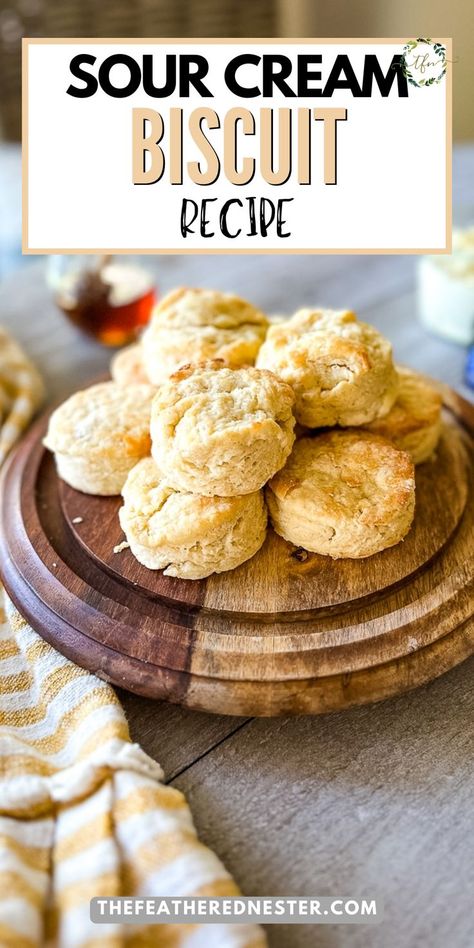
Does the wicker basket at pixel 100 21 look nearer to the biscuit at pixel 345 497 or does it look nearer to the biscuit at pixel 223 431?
the biscuit at pixel 223 431

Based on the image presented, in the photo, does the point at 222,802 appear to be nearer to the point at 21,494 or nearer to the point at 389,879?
the point at 389,879

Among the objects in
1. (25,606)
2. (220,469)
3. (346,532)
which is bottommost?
(25,606)

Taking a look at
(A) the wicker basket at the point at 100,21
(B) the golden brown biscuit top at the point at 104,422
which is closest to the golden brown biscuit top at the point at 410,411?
(B) the golden brown biscuit top at the point at 104,422

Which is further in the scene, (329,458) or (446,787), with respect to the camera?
(329,458)

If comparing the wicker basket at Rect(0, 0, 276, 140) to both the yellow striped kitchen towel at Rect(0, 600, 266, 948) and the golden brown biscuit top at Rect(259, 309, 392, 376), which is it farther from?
the yellow striped kitchen towel at Rect(0, 600, 266, 948)

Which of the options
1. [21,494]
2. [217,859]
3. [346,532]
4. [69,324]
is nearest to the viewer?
[217,859]

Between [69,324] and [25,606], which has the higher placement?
[69,324]

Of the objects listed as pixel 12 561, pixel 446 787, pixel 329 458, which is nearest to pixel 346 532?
pixel 329 458

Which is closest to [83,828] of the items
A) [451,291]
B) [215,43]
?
[215,43]
